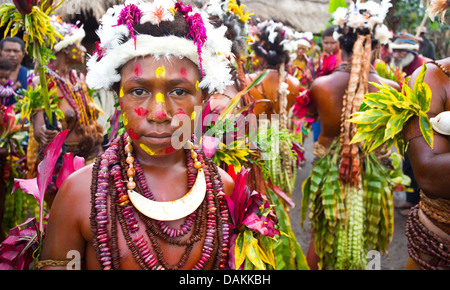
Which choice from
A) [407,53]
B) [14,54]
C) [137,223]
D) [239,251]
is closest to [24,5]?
[137,223]

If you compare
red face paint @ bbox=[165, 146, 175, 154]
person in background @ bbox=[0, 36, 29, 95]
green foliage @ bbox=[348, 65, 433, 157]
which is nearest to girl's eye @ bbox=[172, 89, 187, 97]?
red face paint @ bbox=[165, 146, 175, 154]

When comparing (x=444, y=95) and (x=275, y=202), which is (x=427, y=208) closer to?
(x=444, y=95)

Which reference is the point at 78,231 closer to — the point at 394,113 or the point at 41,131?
the point at 394,113

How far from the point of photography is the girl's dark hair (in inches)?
186

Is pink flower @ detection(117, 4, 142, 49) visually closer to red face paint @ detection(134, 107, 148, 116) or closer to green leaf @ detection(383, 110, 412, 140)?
red face paint @ detection(134, 107, 148, 116)

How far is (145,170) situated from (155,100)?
318 mm


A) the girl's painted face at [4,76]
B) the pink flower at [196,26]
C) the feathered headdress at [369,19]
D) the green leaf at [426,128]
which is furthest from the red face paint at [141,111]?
the girl's painted face at [4,76]

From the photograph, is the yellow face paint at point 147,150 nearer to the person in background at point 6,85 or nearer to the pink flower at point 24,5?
the pink flower at point 24,5

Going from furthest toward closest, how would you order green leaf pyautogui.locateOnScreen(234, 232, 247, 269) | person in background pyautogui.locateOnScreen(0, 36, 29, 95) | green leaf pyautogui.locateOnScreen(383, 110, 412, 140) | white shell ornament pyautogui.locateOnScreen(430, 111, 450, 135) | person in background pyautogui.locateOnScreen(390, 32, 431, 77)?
person in background pyautogui.locateOnScreen(390, 32, 431, 77), person in background pyautogui.locateOnScreen(0, 36, 29, 95), green leaf pyautogui.locateOnScreen(383, 110, 412, 140), white shell ornament pyautogui.locateOnScreen(430, 111, 450, 135), green leaf pyautogui.locateOnScreen(234, 232, 247, 269)

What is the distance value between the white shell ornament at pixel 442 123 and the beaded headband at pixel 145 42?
3.80 ft

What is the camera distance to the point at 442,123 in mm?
1945

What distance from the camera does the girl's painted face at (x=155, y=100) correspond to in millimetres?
1491

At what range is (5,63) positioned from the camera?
5023 mm
